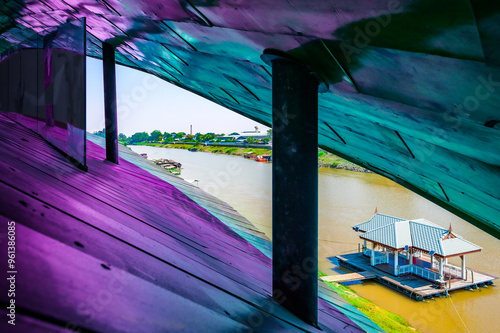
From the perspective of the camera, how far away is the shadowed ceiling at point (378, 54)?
68.8 inches

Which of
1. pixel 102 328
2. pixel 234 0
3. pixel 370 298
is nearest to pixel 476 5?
pixel 234 0

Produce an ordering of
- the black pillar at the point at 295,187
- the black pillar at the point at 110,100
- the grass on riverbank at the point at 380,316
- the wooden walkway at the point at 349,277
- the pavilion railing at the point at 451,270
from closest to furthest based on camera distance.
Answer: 1. the black pillar at the point at 295,187
2. the black pillar at the point at 110,100
3. the grass on riverbank at the point at 380,316
4. the wooden walkway at the point at 349,277
5. the pavilion railing at the point at 451,270

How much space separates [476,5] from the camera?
1.41 m

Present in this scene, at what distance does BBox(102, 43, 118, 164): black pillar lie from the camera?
7129mm

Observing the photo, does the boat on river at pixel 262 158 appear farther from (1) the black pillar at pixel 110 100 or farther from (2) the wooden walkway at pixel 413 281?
(1) the black pillar at pixel 110 100

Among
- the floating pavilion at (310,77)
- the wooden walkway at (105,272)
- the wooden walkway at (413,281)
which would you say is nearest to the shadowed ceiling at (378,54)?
the floating pavilion at (310,77)

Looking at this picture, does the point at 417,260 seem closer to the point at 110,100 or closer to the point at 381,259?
the point at 381,259

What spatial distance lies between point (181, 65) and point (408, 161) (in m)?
4.51

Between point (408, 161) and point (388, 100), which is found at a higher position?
point (388, 100)

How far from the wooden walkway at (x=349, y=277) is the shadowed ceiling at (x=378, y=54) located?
14895 mm

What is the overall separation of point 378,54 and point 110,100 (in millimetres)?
6620

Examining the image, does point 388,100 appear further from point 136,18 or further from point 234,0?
point 136,18

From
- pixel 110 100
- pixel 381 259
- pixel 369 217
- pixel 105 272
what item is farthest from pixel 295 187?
pixel 369 217

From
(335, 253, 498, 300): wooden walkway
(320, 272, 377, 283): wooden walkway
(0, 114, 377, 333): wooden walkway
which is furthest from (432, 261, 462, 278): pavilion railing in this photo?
(0, 114, 377, 333): wooden walkway
